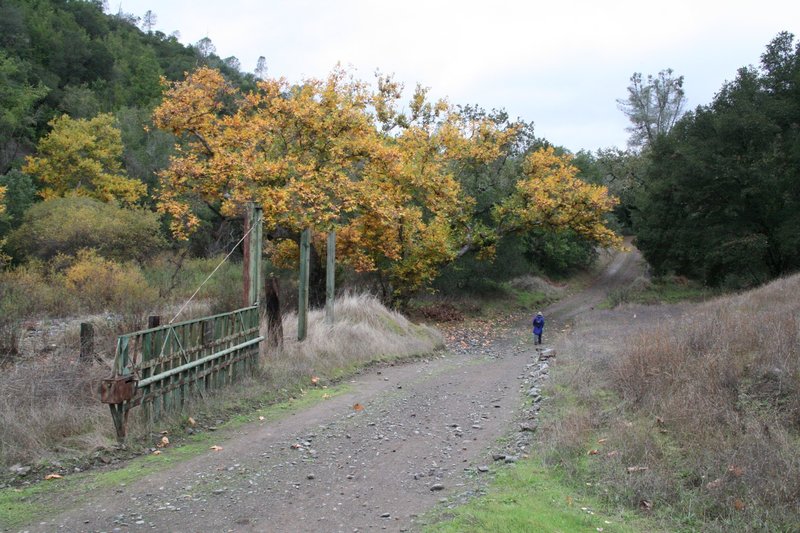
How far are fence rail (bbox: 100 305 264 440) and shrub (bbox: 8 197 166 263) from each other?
616 inches

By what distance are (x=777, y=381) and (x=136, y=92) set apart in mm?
70039

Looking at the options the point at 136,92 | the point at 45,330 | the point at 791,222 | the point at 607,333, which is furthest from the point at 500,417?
the point at 136,92

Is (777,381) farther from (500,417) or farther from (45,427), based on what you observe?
(45,427)

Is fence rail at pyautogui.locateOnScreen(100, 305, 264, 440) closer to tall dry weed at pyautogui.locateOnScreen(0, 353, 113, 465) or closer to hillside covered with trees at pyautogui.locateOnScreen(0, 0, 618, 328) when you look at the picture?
tall dry weed at pyautogui.locateOnScreen(0, 353, 113, 465)

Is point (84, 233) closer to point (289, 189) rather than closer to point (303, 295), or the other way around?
point (289, 189)

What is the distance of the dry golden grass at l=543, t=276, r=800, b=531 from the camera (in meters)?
5.21

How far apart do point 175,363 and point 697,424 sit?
6660mm

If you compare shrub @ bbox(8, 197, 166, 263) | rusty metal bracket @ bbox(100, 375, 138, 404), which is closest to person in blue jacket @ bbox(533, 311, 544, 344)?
rusty metal bracket @ bbox(100, 375, 138, 404)

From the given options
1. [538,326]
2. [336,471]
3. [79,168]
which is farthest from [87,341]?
[79,168]

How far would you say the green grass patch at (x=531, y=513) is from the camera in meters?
4.92

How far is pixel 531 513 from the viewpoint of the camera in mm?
5141

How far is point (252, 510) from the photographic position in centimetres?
554

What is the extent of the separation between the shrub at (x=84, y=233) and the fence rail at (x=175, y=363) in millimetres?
15638

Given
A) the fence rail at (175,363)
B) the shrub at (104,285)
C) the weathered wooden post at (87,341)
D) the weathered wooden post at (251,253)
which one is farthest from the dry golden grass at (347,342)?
the shrub at (104,285)
